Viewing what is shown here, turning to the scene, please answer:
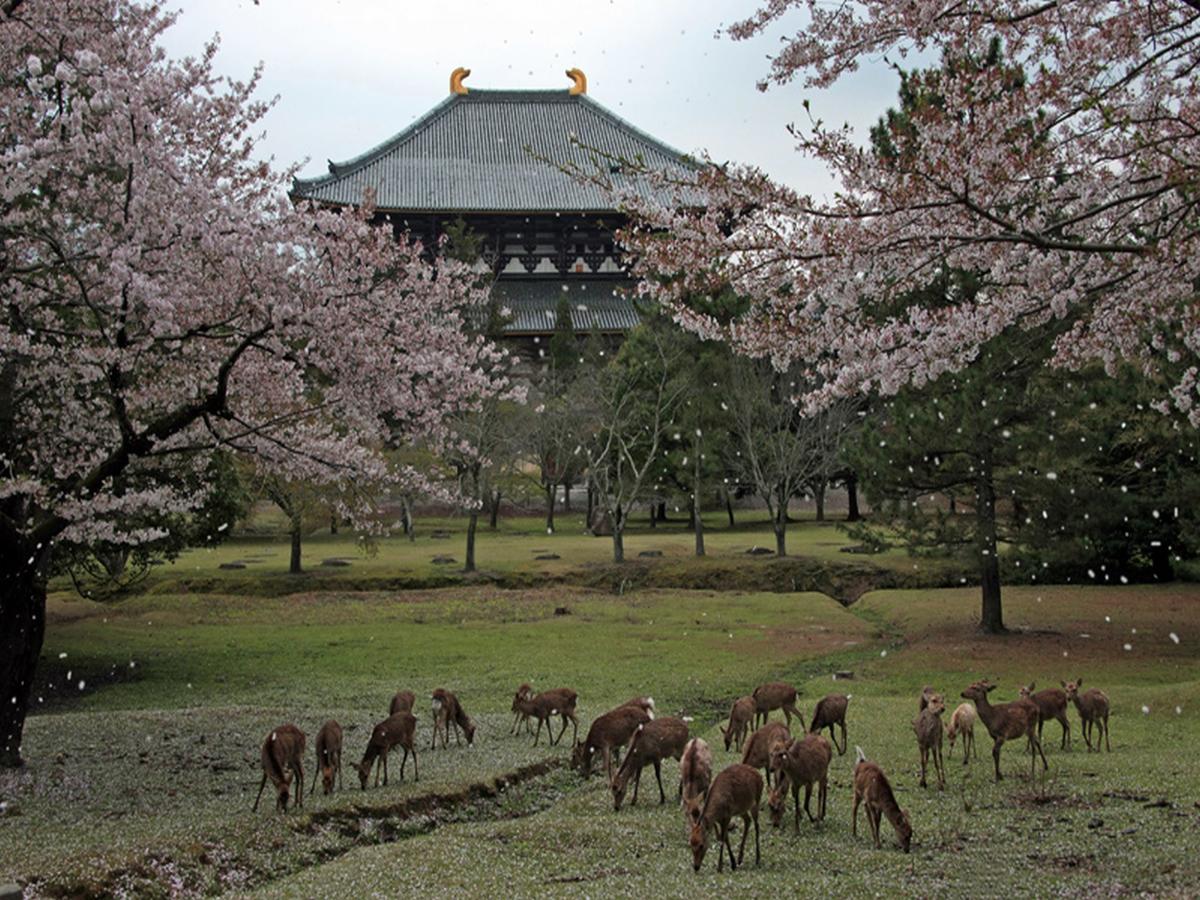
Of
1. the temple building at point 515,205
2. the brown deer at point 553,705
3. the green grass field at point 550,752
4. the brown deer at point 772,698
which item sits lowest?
the green grass field at point 550,752

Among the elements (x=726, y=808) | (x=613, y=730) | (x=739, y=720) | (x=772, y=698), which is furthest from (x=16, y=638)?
(x=726, y=808)

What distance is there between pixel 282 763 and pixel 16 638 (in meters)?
4.57

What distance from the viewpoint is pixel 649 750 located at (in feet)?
32.5

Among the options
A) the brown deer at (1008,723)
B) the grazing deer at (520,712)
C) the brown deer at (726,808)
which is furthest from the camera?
the grazing deer at (520,712)

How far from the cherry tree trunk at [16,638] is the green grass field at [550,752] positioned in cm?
56

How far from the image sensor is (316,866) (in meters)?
8.48

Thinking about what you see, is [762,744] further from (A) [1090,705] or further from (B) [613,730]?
(A) [1090,705]

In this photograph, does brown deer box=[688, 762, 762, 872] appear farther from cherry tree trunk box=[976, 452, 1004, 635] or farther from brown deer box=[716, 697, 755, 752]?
cherry tree trunk box=[976, 452, 1004, 635]

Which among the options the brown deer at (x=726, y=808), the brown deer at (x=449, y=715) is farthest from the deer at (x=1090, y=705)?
the brown deer at (x=449, y=715)

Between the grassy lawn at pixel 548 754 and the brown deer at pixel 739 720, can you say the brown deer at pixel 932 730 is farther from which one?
the brown deer at pixel 739 720

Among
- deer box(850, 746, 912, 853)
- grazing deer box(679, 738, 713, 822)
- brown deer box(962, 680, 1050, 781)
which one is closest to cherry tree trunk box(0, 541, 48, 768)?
grazing deer box(679, 738, 713, 822)

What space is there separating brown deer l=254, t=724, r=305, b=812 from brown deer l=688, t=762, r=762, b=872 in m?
4.12

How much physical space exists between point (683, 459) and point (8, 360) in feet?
103

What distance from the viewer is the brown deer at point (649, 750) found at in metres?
9.76
